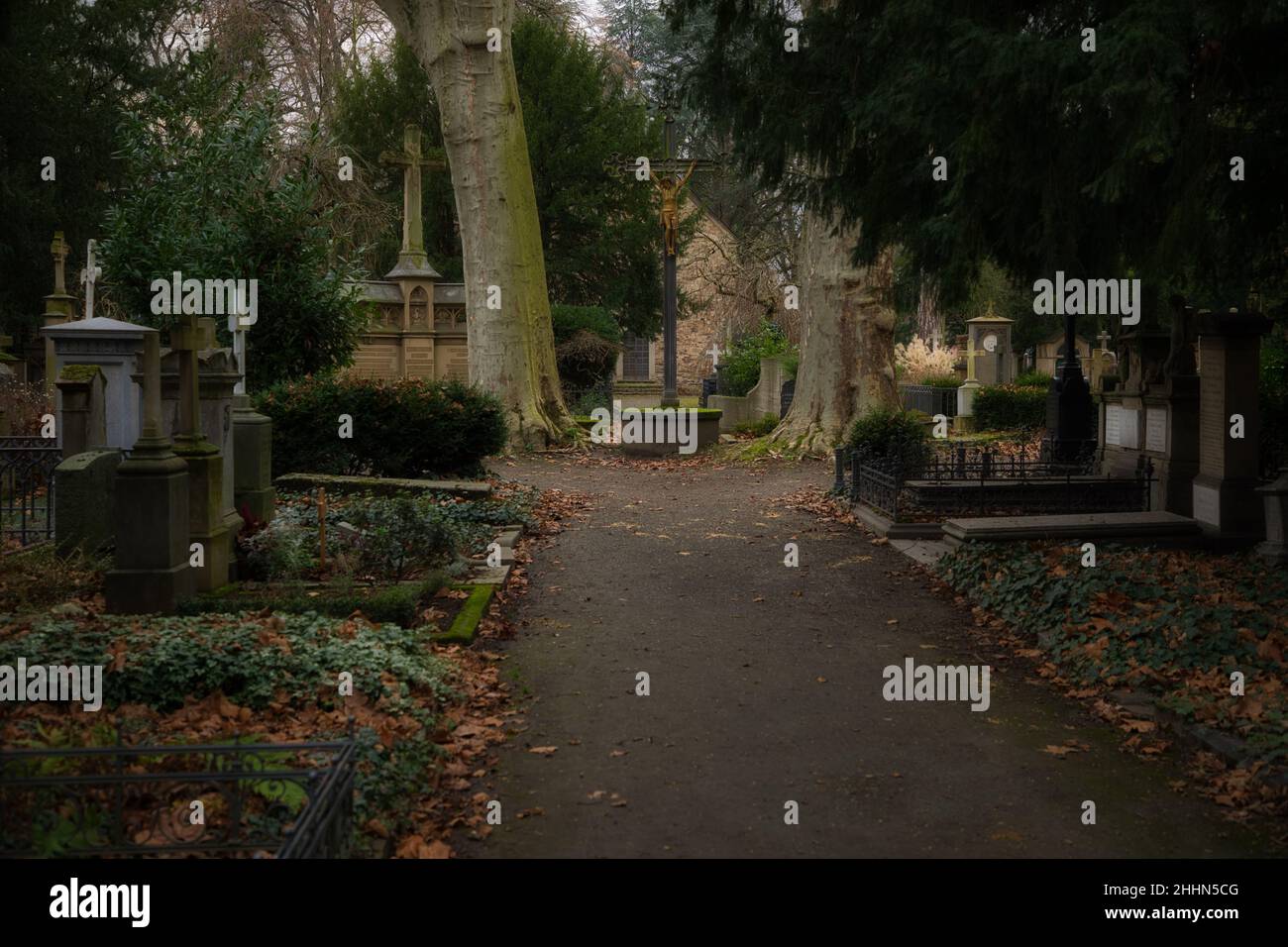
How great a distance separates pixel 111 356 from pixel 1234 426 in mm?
12363

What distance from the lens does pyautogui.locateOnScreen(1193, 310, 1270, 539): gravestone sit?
1137 centimetres

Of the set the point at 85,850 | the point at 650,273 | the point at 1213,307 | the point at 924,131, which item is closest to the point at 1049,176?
the point at 924,131

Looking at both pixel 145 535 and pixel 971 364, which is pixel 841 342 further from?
pixel 145 535

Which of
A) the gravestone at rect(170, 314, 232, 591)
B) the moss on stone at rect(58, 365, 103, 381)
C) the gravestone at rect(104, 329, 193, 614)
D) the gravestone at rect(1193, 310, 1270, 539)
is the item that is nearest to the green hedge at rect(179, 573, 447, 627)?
the gravestone at rect(104, 329, 193, 614)

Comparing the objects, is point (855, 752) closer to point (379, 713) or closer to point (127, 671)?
point (379, 713)

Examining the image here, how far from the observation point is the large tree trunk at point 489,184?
21.3m

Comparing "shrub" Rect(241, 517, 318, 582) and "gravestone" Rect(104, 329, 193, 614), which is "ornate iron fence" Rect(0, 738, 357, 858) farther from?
"shrub" Rect(241, 517, 318, 582)

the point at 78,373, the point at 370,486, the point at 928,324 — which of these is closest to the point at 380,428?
the point at 370,486

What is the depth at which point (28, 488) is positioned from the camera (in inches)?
537

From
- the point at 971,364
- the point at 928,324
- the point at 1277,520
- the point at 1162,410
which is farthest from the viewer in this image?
the point at 928,324

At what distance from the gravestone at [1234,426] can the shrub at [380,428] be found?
909 cm

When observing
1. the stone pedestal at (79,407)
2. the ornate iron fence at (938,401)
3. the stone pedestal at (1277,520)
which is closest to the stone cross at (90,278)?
the stone pedestal at (79,407)

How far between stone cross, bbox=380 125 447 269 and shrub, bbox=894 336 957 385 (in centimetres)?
1297

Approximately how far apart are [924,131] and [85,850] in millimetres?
7634
